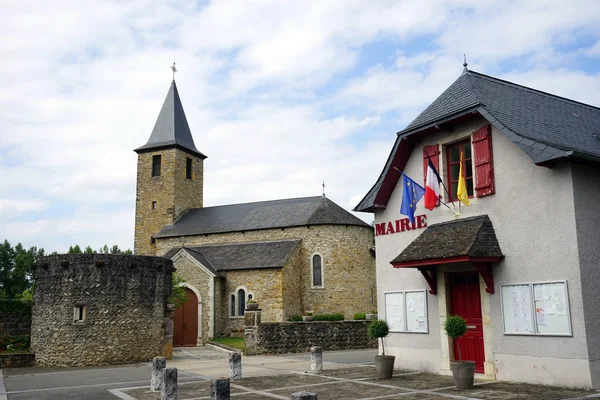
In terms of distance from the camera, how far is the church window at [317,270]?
3116 centimetres

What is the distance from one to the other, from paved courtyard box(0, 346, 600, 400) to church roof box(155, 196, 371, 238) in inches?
582

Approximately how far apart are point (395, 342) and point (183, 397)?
578 centimetres

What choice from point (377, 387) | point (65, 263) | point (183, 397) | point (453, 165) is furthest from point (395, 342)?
point (65, 263)

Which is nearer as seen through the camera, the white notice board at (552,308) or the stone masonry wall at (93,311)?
the white notice board at (552,308)

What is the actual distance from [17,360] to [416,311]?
44.7ft

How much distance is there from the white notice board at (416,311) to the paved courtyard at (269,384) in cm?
109

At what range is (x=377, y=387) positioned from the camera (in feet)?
35.7

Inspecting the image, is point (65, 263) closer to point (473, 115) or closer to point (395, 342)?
point (395, 342)

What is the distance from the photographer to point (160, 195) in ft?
131

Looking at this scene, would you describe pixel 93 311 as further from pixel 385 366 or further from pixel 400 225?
pixel 400 225

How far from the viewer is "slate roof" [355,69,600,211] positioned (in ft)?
34.9

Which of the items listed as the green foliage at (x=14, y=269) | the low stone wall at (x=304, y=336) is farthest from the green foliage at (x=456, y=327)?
the green foliage at (x=14, y=269)

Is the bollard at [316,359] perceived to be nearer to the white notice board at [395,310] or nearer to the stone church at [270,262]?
the white notice board at [395,310]

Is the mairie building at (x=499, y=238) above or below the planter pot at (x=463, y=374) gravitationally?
above
